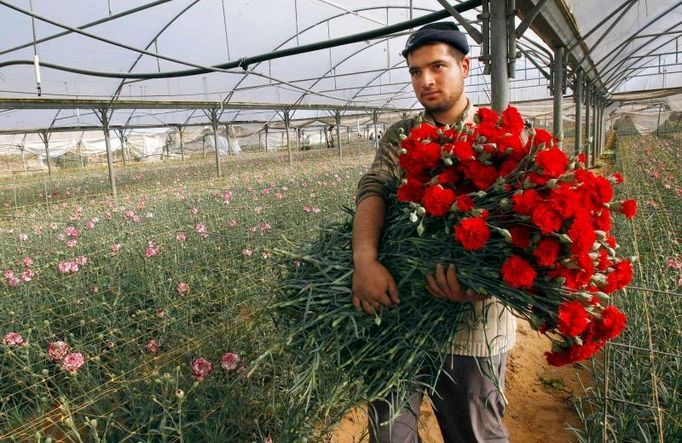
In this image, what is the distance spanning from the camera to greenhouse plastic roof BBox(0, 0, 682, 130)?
15.9ft

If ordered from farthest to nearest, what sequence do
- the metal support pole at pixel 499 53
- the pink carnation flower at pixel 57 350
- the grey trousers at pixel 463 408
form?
the metal support pole at pixel 499 53, the pink carnation flower at pixel 57 350, the grey trousers at pixel 463 408

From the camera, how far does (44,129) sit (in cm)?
1446

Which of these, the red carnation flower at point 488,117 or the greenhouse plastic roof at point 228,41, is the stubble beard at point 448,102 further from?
the greenhouse plastic roof at point 228,41

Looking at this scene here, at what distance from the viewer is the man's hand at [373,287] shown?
45.6 inches

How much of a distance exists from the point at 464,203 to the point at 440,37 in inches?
21.6

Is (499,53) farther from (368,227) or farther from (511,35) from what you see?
(368,227)

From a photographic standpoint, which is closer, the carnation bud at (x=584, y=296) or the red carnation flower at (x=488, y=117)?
the carnation bud at (x=584, y=296)

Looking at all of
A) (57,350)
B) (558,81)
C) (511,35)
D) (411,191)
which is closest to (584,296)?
(411,191)

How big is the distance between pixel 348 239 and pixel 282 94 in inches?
518

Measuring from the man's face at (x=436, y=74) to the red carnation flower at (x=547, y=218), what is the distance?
1.67 ft

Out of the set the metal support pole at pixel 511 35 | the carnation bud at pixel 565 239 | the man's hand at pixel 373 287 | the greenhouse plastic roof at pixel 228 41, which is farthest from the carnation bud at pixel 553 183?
the greenhouse plastic roof at pixel 228 41

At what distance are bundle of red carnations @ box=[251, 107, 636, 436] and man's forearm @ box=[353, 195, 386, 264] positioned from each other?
4 centimetres

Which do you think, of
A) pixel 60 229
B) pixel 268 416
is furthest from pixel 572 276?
pixel 60 229

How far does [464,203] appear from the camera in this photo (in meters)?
1.04
